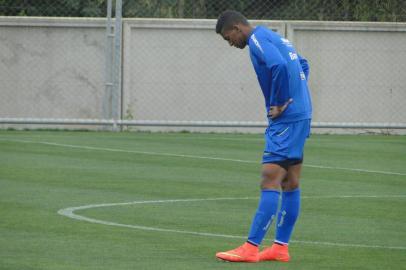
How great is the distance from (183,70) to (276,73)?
40.9 ft

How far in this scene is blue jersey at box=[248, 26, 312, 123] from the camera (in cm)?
857

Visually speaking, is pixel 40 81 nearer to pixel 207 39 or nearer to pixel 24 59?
pixel 24 59

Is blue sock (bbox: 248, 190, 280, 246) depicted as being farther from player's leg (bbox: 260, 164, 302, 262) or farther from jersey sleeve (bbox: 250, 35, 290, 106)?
jersey sleeve (bbox: 250, 35, 290, 106)

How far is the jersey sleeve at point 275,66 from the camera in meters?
8.55

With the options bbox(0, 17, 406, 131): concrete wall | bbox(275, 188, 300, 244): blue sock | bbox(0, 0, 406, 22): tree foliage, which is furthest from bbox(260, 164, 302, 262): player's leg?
bbox(0, 0, 406, 22): tree foliage

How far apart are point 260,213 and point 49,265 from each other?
1594 millimetres

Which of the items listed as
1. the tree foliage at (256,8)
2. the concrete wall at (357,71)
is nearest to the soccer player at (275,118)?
the concrete wall at (357,71)

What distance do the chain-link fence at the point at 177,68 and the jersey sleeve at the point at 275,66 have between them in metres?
11.7

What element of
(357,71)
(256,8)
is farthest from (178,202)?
(256,8)

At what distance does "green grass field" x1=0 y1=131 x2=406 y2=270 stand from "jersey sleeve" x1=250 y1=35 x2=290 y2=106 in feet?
3.85

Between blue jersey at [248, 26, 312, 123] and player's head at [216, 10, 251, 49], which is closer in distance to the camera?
blue jersey at [248, 26, 312, 123]

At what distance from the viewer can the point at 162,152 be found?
55.7 ft

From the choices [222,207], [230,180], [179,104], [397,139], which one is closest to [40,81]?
[179,104]

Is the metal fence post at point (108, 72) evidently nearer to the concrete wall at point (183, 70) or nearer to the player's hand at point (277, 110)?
the concrete wall at point (183, 70)
